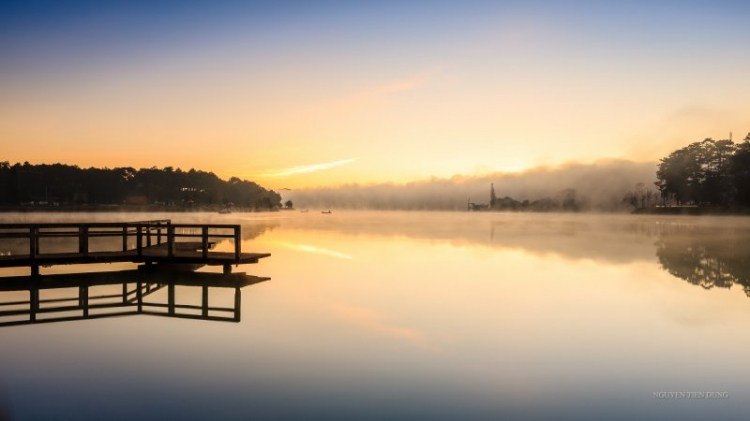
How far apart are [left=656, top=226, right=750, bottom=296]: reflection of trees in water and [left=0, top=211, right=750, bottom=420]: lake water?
70.4 inches

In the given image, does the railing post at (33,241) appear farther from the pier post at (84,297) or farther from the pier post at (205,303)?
the pier post at (205,303)

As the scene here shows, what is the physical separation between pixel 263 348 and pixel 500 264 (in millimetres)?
22059

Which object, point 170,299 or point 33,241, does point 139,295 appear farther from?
point 33,241

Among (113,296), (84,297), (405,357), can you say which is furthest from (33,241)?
(405,357)

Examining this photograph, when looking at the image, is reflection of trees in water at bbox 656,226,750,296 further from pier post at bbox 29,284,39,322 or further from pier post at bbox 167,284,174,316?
pier post at bbox 29,284,39,322

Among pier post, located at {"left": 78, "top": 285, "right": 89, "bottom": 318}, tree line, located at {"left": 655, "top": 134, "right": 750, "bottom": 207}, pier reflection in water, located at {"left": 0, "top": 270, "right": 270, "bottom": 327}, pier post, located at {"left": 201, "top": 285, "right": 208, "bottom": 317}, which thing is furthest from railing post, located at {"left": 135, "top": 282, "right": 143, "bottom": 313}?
tree line, located at {"left": 655, "top": 134, "right": 750, "bottom": 207}

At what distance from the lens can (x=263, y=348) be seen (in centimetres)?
1327

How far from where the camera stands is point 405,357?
495 inches

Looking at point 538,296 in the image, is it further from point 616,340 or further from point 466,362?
point 466,362

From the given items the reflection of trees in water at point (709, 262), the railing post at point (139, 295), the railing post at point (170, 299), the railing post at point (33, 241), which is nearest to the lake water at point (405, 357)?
the railing post at point (170, 299)

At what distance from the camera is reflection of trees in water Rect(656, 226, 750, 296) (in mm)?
25722

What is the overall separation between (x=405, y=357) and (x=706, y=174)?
135321 mm

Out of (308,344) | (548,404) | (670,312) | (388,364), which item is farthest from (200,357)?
(670,312)

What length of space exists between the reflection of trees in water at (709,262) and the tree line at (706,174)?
3077 inches
